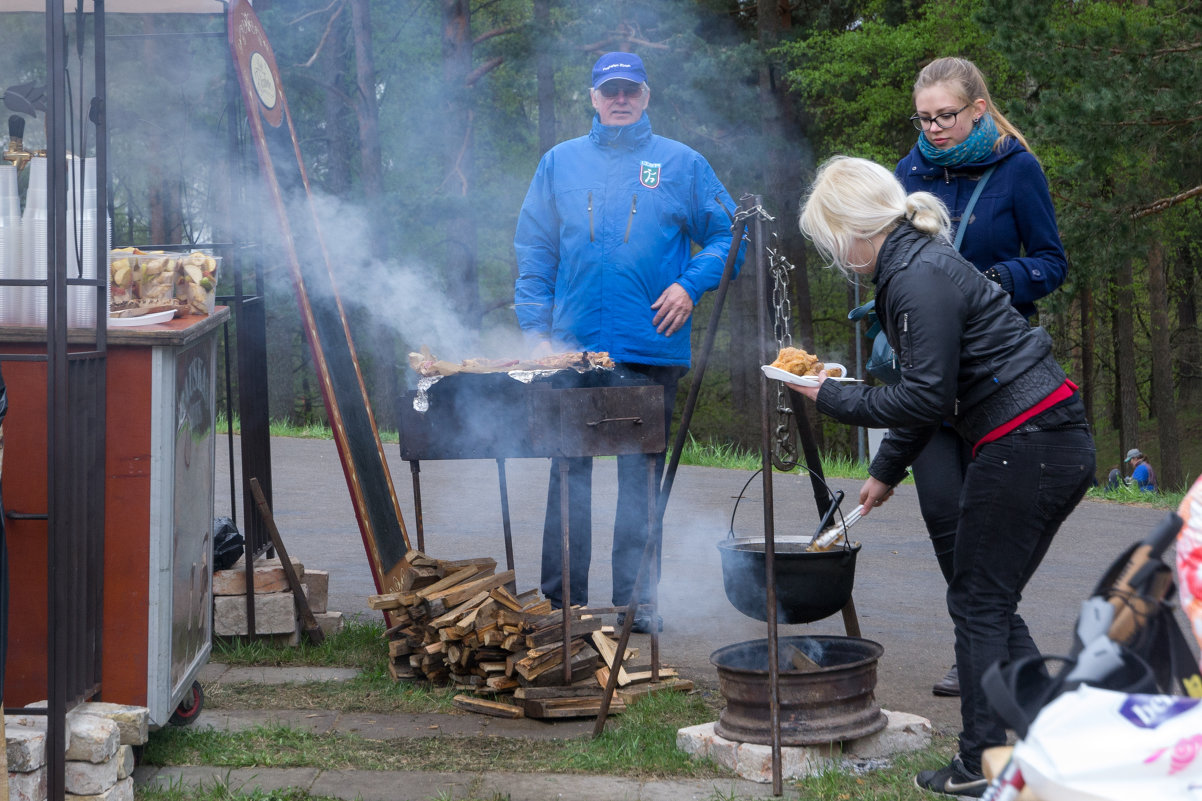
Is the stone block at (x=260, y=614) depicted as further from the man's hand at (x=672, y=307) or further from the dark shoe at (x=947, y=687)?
the dark shoe at (x=947, y=687)

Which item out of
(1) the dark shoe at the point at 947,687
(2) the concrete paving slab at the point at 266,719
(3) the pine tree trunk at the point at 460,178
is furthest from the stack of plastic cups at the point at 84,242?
(3) the pine tree trunk at the point at 460,178

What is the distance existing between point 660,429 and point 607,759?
1.27 m

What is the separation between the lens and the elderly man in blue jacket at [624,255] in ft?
15.6

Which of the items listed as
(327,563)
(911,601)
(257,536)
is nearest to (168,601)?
(257,536)

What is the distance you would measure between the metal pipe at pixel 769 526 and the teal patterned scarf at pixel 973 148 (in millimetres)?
638

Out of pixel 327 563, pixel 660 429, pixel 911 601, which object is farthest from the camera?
pixel 327 563

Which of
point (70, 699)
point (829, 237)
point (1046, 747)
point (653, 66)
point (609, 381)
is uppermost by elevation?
point (653, 66)

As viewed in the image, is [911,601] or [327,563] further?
[327,563]

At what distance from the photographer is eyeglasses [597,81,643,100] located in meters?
4.72

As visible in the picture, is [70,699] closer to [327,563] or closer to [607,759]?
[607,759]

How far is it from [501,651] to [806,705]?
4.51ft

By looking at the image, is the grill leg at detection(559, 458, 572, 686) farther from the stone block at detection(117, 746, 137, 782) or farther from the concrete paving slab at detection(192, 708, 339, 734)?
the stone block at detection(117, 746, 137, 782)

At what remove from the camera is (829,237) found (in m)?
3.11

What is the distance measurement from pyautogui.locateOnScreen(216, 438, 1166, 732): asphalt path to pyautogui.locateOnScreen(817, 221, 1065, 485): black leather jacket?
1.38 metres
